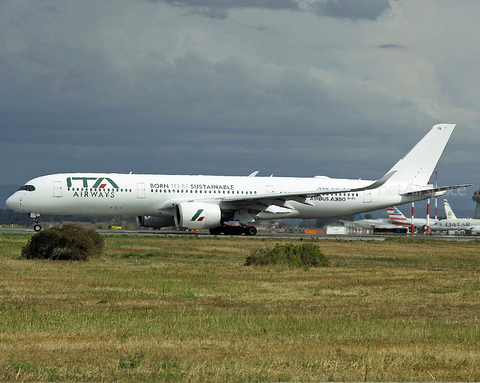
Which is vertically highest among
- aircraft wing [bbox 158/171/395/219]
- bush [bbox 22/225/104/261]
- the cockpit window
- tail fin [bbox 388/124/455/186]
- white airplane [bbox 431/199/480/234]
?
tail fin [bbox 388/124/455/186]

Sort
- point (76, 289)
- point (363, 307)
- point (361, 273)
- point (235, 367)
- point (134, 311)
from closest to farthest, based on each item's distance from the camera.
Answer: point (235, 367) → point (134, 311) → point (363, 307) → point (76, 289) → point (361, 273)

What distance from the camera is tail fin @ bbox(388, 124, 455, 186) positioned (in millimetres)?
54500

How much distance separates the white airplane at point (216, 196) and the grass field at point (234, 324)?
22.1m

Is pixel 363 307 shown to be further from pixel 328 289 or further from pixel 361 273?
pixel 361 273

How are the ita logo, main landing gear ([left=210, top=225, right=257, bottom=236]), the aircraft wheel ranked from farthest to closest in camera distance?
the aircraft wheel < main landing gear ([left=210, top=225, right=257, bottom=236]) < the ita logo

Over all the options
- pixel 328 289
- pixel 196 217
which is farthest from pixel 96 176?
pixel 328 289

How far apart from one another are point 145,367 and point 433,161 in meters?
50.6

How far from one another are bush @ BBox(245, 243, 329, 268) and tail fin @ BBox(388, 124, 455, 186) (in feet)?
99.3

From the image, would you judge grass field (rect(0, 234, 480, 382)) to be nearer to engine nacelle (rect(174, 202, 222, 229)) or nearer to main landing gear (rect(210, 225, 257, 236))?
Result: engine nacelle (rect(174, 202, 222, 229))

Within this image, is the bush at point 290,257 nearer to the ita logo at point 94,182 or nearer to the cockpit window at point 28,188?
the ita logo at point 94,182

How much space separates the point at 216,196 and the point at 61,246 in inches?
951

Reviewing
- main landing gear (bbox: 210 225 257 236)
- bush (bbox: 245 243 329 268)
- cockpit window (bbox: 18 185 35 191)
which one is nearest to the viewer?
bush (bbox: 245 243 329 268)

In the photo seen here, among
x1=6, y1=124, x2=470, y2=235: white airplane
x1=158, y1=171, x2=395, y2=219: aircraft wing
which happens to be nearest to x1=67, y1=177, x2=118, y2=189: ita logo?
x1=6, y1=124, x2=470, y2=235: white airplane

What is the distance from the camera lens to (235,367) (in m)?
8.55
